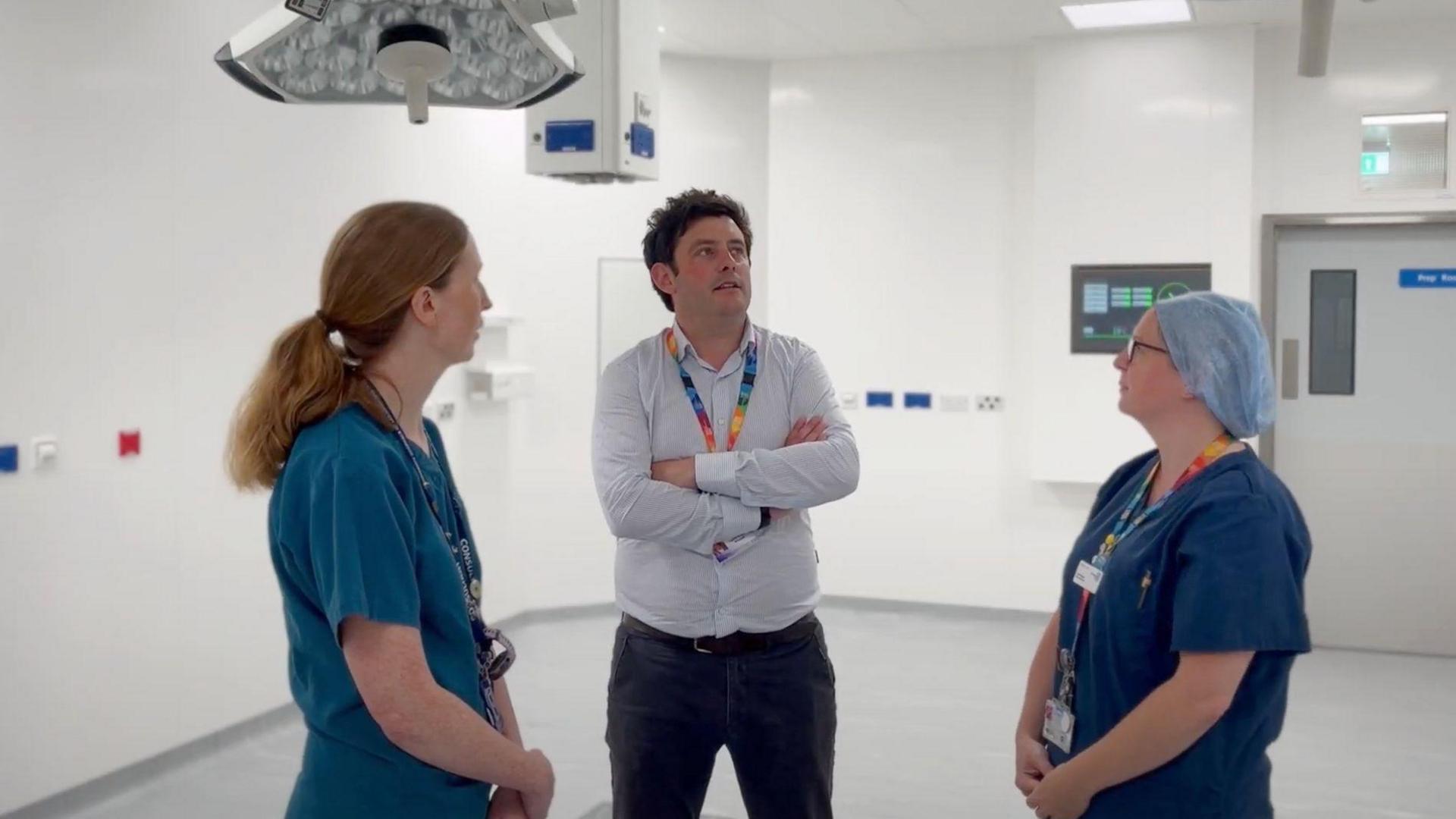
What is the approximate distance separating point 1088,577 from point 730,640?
0.75 m

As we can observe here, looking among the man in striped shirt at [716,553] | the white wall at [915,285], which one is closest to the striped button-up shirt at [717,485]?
the man in striped shirt at [716,553]

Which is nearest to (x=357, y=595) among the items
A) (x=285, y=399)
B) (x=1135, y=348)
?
(x=285, y=399)

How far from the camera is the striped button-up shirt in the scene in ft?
8.07

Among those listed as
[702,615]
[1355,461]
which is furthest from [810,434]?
[1355,461]

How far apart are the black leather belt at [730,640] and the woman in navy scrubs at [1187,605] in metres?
0.59

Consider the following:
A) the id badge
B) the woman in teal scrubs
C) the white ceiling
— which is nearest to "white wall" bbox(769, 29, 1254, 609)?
the white ceiling

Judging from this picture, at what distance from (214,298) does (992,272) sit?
3.71 m

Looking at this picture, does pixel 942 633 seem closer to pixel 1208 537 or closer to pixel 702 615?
pixel 702 615

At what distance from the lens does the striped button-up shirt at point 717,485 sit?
2459mm

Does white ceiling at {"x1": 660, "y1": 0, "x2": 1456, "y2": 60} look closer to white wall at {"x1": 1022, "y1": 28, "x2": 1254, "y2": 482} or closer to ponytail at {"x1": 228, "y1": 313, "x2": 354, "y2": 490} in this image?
white wall at {"x1": 1022, "y1": 28, "x2": 1254, "y2": 482}

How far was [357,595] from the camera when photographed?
1.47 metres

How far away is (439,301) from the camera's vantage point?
5.42 feet

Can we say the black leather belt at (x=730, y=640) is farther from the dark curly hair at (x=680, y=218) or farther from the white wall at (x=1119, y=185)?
the white wall at (x=1119, y=185)

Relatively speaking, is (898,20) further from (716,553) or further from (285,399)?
(285,399)
